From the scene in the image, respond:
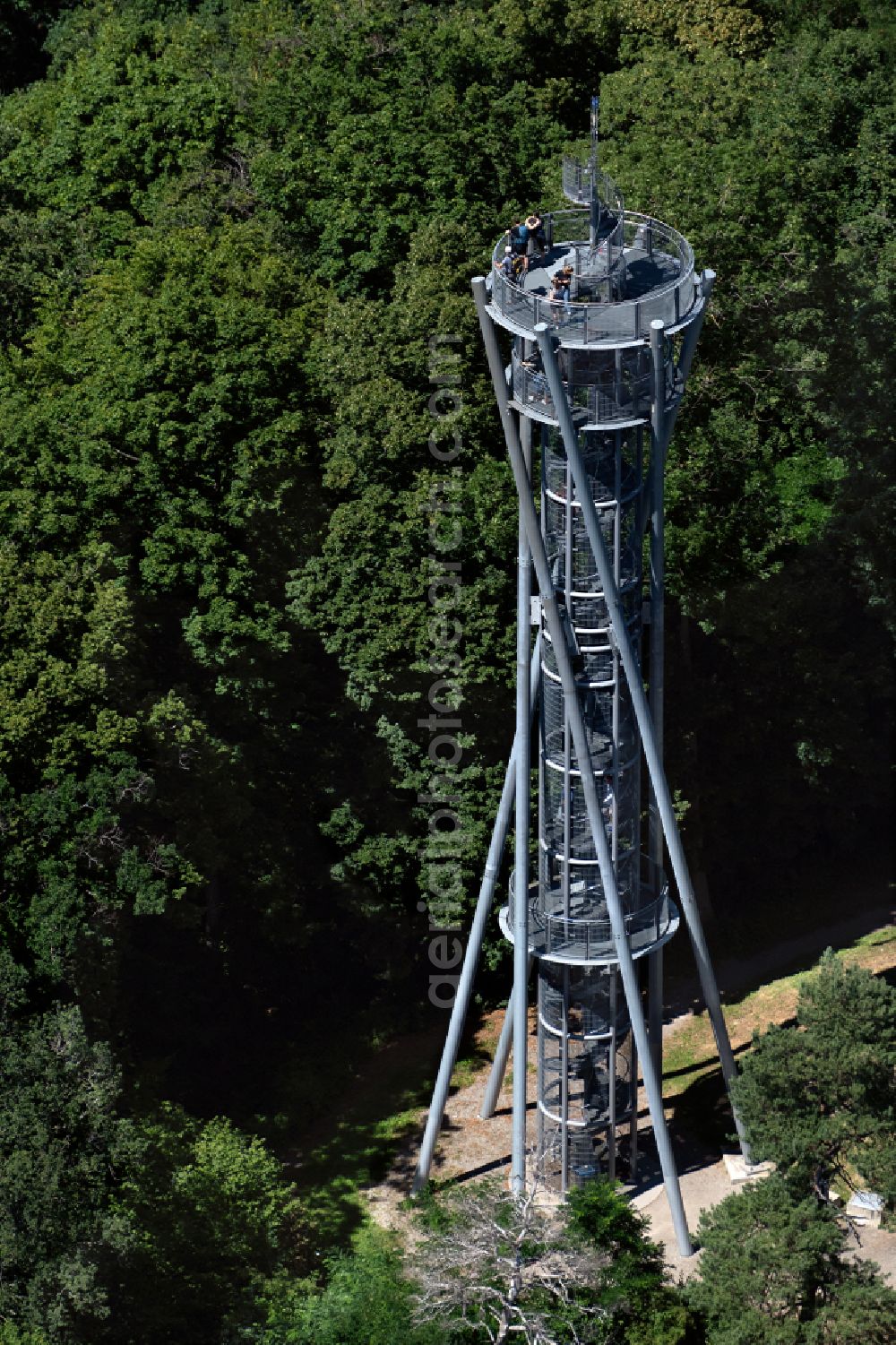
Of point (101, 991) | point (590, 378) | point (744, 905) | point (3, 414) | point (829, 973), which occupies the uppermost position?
point (590, 378)

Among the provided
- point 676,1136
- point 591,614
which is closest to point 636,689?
point 591,614

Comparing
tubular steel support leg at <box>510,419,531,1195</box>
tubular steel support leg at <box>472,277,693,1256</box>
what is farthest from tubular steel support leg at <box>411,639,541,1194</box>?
tubular steel support leg at <box>472,277,693,1256</box>

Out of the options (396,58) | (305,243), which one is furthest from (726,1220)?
(396,58)

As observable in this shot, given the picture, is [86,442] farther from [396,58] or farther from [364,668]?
[396,58]

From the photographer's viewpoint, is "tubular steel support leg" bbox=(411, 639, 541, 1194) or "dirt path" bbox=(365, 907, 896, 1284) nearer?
"tubular steel support leg" bbox=(411, 639, 541, 1194)

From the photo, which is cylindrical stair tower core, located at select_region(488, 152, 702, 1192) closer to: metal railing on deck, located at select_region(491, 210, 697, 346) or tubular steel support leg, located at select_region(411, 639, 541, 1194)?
metal railing on deck, located at select_region(491, 210, 697, 346)

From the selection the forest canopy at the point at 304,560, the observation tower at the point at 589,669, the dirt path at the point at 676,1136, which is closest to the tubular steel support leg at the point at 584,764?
the observation tower at the point at 589,669

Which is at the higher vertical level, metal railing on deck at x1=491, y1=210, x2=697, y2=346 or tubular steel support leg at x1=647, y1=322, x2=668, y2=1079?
metal railing on deck at x1=491, y1=210, x2=697, y2=346

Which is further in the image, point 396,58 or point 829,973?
point 396,58
